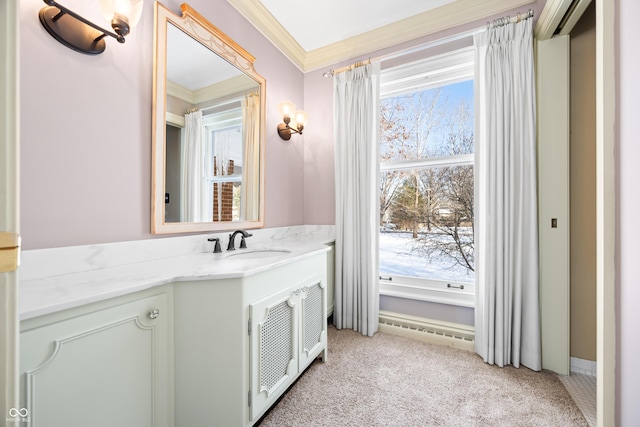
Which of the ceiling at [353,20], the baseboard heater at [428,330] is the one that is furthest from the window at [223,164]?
the baseboard heater at [428,330]

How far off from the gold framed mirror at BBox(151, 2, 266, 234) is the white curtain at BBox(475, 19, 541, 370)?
5.67 ft

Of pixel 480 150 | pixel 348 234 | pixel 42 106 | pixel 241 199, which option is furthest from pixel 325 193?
pixel 42 106

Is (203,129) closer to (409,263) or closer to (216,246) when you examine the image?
(216,246)

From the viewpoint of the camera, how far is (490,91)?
6.02ft

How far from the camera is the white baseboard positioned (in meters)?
1.64

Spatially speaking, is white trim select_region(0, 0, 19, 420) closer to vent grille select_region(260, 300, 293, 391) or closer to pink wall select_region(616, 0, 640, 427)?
vent grille select_region(260, 300, 293, 391)

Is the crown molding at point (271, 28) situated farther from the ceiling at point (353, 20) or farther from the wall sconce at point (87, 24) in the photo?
the wall sconce at point (87, 24)

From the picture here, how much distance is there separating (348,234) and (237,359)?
1435 millimetres

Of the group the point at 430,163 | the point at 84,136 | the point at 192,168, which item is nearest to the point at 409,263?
the point at 430,163

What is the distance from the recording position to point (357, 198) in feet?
7.52

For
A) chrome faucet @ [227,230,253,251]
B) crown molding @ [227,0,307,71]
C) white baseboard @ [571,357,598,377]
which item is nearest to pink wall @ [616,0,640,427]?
white baseboard @ [571,357,598,377]

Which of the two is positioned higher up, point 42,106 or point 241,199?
point 42,106

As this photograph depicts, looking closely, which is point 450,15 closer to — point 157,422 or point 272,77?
point 272,77

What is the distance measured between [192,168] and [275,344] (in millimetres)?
1137
